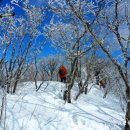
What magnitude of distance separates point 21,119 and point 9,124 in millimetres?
507

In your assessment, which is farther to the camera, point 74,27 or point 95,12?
point 74,27

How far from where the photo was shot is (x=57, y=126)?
815 cm

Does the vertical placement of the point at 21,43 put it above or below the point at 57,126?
above

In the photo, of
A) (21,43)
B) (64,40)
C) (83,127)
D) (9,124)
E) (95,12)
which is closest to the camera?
(9,124)

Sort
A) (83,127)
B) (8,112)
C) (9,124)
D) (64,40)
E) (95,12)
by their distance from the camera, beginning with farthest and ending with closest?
(64,40), (95,12), (83,127), (8,112), (9,124)

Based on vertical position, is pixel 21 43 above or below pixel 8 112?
above

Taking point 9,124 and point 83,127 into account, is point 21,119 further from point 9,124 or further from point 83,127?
point 83,127

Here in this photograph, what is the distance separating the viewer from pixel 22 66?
11773 millimetres

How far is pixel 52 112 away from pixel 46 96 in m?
2.82

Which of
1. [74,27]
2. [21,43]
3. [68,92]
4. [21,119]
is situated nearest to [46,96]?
[68,92]

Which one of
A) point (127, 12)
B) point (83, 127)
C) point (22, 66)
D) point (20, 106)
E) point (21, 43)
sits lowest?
point (83, 127)

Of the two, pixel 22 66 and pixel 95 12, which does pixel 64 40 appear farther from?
pixel 95 12

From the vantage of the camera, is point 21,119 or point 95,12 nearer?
point 21,119

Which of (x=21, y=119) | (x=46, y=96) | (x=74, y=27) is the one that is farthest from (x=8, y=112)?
(x=74, y=27)
